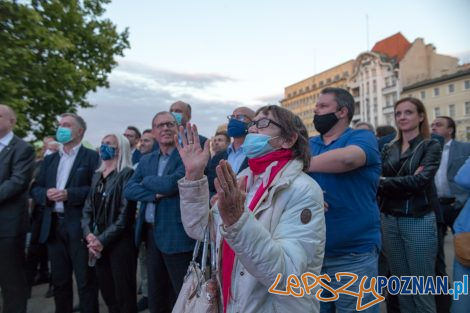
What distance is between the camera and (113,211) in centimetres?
416

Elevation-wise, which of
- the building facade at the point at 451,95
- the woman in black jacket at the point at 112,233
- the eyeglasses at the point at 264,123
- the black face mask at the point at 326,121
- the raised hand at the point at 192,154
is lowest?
the woman in black jacket at the point at 112,233

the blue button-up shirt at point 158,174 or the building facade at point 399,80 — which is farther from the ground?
the building facade at point 399,80

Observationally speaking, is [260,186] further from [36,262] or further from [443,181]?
[36,262]

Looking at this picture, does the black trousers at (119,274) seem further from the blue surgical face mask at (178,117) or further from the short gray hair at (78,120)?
the short gray hair at (78,120)

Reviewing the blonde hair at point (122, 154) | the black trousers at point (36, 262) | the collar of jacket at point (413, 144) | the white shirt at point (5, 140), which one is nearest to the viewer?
the collar of jacket at point (413, 144)

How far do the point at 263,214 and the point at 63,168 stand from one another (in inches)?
137

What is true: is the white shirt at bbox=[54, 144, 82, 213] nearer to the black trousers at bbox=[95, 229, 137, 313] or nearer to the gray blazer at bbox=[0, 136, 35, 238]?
the gray blazer at bbox=[0, 136, 35, 238]

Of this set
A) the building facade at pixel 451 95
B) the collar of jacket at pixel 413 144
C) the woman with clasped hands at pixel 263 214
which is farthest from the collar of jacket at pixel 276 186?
the building facade at pixel 451 95

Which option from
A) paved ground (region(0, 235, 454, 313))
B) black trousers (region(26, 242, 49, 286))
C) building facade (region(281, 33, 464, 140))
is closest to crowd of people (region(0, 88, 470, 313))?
black trousers (region(26, 242, 49, 286))

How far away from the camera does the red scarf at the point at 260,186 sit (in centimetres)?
204

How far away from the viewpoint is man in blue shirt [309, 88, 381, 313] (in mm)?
2723

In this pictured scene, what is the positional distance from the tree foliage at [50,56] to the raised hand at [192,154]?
8658 millimetres

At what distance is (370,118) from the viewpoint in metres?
77.8

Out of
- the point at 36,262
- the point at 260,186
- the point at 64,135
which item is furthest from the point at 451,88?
the point at 260,186
